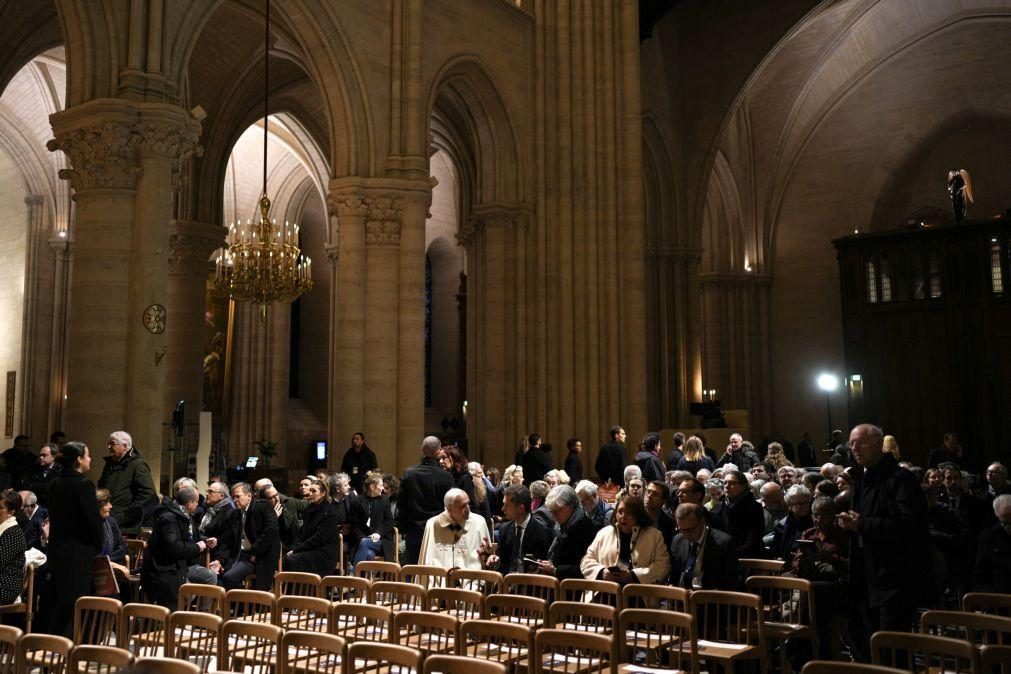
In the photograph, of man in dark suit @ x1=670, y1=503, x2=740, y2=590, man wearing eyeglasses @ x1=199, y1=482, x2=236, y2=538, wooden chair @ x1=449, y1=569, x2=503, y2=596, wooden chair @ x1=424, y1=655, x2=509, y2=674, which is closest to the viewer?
wooden chair @ x1=424, y1=655, x2=509, y2=674

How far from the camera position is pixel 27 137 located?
23.1 meters

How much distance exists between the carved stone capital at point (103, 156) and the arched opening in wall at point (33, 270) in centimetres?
1279

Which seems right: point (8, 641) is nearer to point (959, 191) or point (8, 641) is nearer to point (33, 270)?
point (33, 270)

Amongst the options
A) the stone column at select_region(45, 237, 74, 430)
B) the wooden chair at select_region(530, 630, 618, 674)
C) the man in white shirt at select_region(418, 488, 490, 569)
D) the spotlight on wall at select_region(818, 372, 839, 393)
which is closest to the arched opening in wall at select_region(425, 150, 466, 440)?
the spotlight on wall at select_region(818, 372, 839, 393)

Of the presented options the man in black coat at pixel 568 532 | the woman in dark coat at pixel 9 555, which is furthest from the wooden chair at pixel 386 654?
the woman in dark coat at pixel 9 555

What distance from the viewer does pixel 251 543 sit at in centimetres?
839

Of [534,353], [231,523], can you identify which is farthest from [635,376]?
[231,523]

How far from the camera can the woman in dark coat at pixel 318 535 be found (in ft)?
27.8

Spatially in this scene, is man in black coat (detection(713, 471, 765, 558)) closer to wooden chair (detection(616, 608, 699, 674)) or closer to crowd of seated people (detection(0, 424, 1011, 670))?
crowd of seated people (detection(0, 424, 1011, 670))

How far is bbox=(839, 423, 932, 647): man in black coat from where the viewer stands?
5.71 meters

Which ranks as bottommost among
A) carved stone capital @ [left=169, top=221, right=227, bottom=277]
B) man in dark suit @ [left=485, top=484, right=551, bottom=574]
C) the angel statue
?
man in dark suit @ [left=485, top=484, right=551, bottom=574]

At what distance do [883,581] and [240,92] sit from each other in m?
17.8

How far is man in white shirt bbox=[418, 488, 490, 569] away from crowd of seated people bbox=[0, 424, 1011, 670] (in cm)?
1

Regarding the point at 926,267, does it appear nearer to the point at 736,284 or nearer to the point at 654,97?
the point at 736,284
